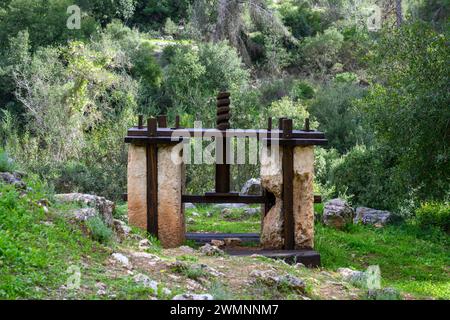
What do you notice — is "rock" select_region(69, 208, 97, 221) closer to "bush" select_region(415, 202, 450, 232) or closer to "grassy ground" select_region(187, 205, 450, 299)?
"grassy ground" select_region(187, 205, 450, 299)

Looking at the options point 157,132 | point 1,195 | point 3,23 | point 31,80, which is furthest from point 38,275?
point 3,23

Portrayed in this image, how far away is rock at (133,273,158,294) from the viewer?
20.7 feet

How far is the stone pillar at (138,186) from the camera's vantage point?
10.7 m

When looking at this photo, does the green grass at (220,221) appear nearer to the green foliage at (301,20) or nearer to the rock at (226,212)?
the rock at (226,212)

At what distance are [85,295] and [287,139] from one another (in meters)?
5.09

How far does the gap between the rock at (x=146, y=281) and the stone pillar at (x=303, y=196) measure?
4.32 meters

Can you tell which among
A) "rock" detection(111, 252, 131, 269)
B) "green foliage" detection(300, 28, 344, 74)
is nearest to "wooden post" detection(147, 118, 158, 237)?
"rock" detection(111, 252, 131, 269)

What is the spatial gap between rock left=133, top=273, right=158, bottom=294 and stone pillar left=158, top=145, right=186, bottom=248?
3.99 metres

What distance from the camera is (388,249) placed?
12.1 meters

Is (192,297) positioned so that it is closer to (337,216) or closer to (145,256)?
(145,256)

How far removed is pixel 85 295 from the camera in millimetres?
6000

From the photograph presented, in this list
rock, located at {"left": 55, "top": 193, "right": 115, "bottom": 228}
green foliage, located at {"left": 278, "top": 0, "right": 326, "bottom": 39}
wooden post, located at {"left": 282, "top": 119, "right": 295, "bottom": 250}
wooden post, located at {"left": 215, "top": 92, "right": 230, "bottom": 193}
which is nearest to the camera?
rock, located at {"left": 55, "top": 193, "right": 115, "bottom": 228}

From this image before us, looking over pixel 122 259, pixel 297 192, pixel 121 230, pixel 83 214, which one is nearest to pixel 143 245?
pixel 121 230
